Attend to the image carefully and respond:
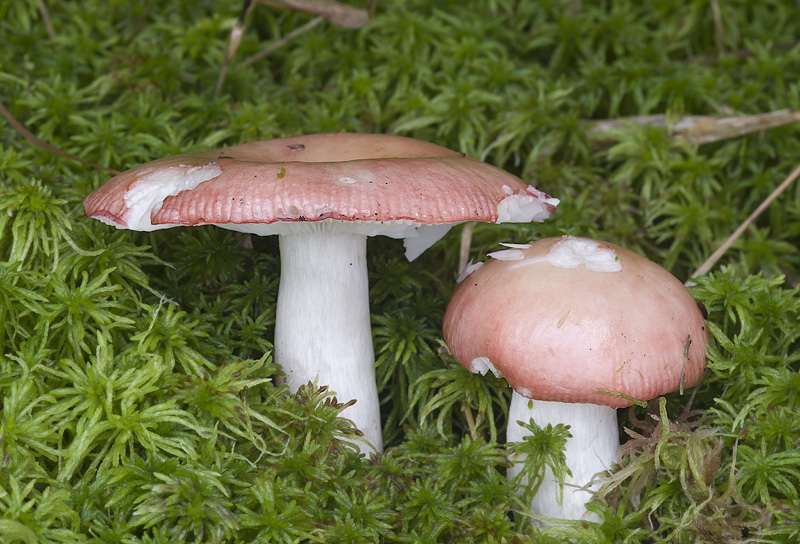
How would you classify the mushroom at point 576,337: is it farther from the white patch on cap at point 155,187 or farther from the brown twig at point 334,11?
the brown twig at point 334,11

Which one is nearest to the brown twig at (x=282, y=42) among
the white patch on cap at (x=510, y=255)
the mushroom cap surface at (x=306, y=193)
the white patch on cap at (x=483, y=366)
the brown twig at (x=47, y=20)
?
the brown twig at (x=47, y=20)

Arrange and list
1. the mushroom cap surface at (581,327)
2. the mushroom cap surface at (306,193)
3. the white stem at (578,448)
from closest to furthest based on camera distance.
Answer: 1. the mushroom cap surface at (306,193)
2. the mushroom cap surface at (581,327)
3. the white stem at (578,448)

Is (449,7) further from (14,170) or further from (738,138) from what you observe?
(14,170)

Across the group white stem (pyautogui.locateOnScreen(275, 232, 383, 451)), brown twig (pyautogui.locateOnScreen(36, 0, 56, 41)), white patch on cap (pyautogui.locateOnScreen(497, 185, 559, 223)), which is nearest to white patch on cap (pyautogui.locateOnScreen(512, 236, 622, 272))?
white patch on cap (pyautogui.locateOnScreen(497, 185, 559, 223))

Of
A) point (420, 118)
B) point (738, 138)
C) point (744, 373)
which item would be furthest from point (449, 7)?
point (744, 373)

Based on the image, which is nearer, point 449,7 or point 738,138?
point 738,138

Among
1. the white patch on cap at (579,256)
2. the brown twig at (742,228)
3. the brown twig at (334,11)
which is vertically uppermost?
the brown twig at (334,11)

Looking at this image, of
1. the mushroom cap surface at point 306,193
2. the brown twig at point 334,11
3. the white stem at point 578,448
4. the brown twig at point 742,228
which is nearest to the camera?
the mushroom cap surface at point 306,193
